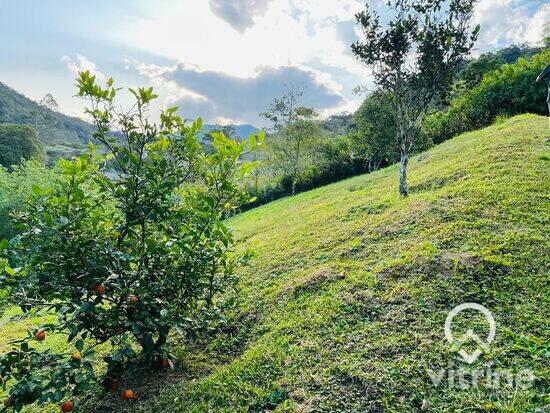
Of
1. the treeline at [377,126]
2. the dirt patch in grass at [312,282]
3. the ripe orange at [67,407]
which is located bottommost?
the dirt patch in grass at [312,282]

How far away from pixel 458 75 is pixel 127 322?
39.4 feet

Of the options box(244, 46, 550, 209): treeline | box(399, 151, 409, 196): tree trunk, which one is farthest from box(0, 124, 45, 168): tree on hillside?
box(399, 151, 409, 196): tree trunk

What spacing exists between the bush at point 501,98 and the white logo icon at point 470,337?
2043cm

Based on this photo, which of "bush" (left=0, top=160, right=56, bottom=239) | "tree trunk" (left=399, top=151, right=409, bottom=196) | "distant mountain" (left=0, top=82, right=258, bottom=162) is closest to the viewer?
"tree trunk" (left=399, top=151, right=409, bottom=196)

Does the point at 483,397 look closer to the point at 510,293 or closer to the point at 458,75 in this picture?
the point at 510,293

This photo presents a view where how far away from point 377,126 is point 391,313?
26538 millimetres

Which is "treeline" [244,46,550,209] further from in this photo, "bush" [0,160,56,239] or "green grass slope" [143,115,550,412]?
"bush" [0,160,56,239]

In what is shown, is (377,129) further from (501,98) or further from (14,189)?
(14,189)

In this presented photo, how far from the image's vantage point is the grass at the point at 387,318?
4.21 meters

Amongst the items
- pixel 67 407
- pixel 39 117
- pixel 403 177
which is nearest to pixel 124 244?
pixel 67 407

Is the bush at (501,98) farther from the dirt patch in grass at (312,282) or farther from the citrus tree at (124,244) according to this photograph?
the citrus tree at (124,244)
